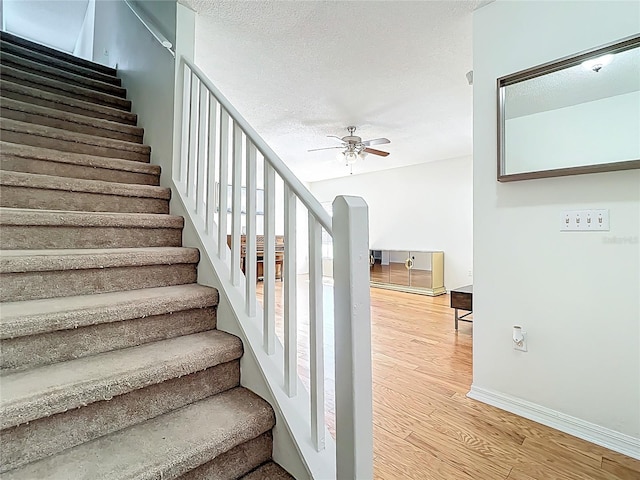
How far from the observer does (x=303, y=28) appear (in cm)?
225

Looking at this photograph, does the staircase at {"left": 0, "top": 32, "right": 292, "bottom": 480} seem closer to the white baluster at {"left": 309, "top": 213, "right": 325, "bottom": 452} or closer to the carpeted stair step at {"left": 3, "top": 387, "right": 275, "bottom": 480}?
the carpeted stair step at {"left": 3, "top": 387, "right": 275, "bottom": 480}

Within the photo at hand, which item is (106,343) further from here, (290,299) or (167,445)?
(290,299)

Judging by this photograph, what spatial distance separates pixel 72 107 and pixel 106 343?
2.19 meters

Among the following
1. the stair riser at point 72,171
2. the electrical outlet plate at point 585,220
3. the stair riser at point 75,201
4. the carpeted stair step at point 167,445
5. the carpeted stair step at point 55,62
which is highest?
the carpeted stair step at point 55,62

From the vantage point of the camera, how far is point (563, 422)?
1652mm

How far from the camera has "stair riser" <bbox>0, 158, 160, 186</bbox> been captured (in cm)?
168

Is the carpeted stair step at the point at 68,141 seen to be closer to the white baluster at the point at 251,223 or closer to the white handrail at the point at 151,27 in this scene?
the white handrail at the point at 151,27

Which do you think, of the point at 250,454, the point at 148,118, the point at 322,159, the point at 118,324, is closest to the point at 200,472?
the point at 250,454

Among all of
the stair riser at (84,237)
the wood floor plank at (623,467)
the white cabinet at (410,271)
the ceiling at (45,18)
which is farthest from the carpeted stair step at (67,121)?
the white cabinet at (410,271)

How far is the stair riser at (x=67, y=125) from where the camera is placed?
2.06 metres

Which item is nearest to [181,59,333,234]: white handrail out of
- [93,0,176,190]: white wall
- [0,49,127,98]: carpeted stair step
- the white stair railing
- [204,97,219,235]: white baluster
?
the white stair railing

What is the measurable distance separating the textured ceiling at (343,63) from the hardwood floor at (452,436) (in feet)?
8.02

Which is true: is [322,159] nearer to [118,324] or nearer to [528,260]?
[528,260]

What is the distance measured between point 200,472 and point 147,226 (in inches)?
47.0
